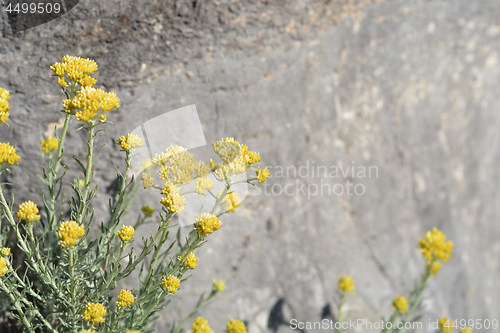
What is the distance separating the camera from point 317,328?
2.00 m

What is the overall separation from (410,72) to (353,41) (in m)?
0.60

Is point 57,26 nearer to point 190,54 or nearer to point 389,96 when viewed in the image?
point 190,54

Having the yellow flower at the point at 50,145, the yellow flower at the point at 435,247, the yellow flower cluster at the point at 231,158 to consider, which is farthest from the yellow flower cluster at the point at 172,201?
the yellow flower at the point at 435,247

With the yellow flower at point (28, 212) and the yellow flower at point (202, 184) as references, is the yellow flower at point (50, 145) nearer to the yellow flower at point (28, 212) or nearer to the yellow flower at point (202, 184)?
the yellow flower at point (28, 212)

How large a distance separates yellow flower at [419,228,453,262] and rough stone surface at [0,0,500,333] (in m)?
0.60

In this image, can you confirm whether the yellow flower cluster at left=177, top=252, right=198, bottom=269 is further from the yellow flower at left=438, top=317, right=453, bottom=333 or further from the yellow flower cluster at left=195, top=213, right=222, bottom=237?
the yellow flower at left=438, top=317, right=453, bottom=333

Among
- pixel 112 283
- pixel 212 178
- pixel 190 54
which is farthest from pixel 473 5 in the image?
pixel 112 283

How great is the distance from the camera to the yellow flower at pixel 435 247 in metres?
1.62

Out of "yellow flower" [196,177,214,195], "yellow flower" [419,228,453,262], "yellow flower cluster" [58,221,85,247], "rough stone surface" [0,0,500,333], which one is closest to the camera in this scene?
"yellow flower cluster" [58,221,85,247]

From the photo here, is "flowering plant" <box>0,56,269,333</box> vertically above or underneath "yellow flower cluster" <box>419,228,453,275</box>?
above

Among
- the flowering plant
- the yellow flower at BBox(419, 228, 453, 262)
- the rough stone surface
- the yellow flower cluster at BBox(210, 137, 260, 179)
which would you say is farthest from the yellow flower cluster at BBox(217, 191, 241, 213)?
the yellow flower at BBox(419, 228, 453, 262)

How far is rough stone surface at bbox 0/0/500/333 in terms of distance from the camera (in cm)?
142

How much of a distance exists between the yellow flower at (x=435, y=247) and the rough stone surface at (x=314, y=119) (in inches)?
23.4

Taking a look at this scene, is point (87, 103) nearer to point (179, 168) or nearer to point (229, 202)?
point (179, 168)
